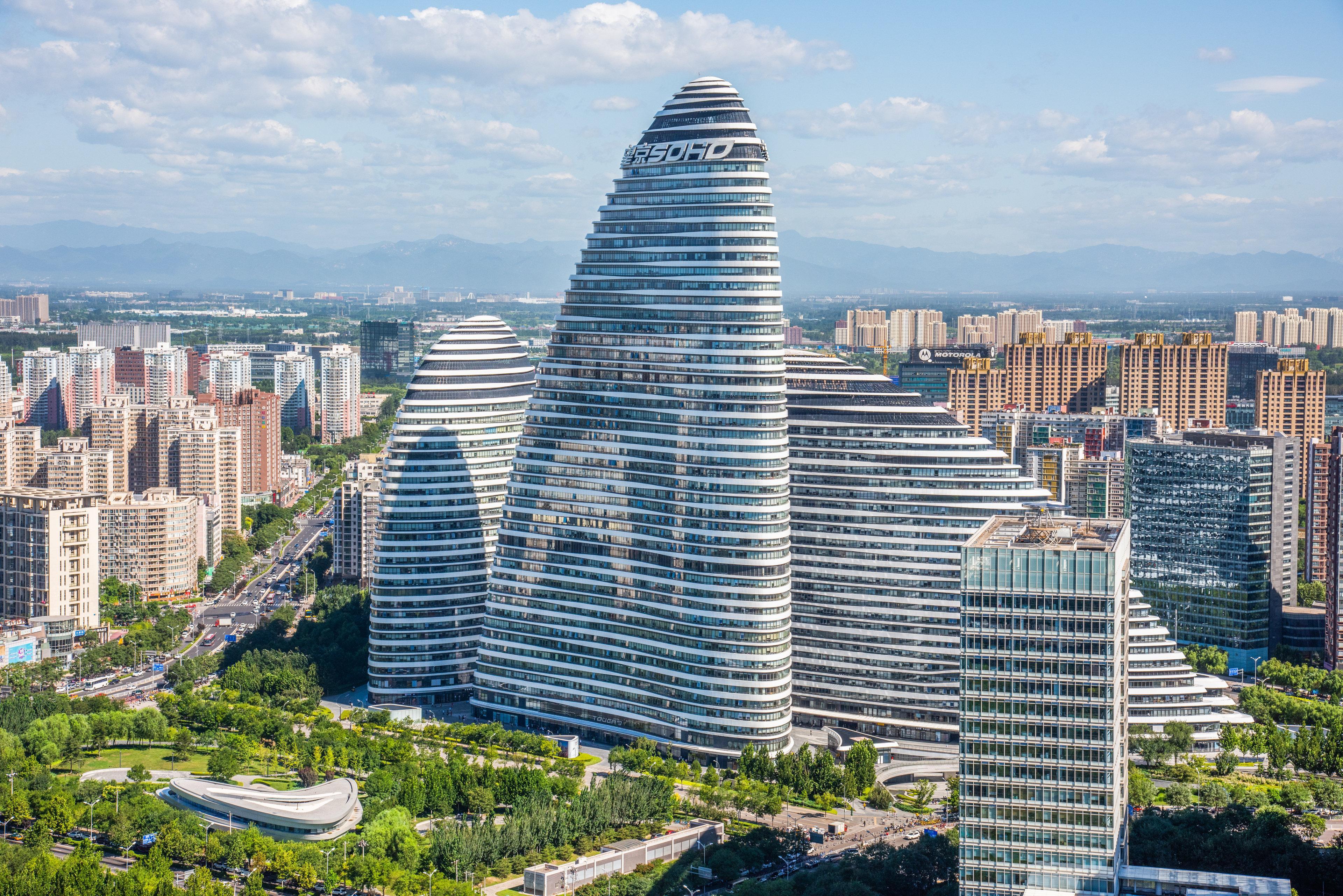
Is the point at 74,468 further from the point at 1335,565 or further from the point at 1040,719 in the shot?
the point at 1040,719

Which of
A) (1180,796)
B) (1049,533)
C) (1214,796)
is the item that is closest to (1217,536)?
(1180,796)

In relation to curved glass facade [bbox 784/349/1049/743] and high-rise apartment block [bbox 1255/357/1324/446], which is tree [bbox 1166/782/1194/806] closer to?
curved glass facade [bbox 784/349/1049/743]

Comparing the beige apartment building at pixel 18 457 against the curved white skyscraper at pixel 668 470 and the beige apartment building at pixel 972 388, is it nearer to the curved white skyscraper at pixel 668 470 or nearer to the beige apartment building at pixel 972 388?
the curved white skyscraper at pixel 668 470

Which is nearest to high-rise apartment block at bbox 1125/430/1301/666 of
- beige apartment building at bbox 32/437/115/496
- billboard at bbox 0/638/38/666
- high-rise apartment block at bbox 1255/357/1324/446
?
high-rise apartment block at bbox 1255/357/1324/446

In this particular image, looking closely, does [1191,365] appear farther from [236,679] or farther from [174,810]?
[174,810]

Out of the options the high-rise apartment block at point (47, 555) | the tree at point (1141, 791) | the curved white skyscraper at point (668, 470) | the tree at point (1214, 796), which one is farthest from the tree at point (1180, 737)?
the high-rise apartment block at point (47, 555)

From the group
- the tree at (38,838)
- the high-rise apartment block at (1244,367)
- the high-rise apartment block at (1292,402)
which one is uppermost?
the high-rise apartment block at (1244,367)
